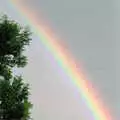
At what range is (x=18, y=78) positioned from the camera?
85.8ft

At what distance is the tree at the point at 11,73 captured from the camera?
81.2ft

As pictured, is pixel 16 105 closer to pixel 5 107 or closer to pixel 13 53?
pixel 5 107

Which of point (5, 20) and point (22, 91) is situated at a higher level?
point (5, 20)

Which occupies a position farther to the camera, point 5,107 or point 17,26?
point 17,26

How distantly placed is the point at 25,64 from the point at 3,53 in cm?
168

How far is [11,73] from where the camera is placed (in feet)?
87.7

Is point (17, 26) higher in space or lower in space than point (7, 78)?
higher

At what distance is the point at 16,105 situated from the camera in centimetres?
2491

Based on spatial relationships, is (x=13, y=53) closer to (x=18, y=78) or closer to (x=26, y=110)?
(x=18, y=78)

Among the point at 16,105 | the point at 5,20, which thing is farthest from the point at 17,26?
the point at 16,105

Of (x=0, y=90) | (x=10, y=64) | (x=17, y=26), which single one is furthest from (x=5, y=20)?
(x=0, y=90)

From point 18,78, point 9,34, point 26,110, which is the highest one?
point 9,34

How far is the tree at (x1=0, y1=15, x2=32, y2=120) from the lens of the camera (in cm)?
2475

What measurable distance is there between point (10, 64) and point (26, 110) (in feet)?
10.7
